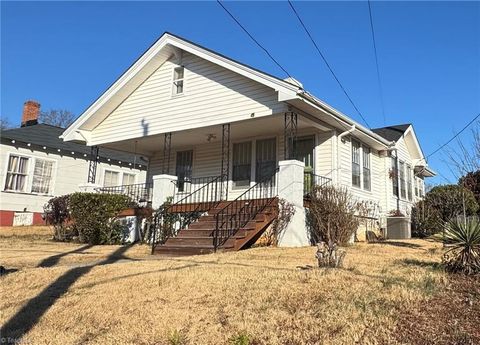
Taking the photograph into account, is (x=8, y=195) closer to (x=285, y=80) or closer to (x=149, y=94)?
(x=149, y=94)

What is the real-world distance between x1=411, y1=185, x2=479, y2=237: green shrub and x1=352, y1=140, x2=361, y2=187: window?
3.33 meters

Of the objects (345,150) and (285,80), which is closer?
(285,80)

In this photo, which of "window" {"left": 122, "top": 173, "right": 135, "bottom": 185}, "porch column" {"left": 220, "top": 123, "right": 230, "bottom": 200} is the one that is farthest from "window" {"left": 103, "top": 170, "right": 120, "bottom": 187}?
"porch column" {"left": 220, "top": 123, "right": 230, "bottom": 200}

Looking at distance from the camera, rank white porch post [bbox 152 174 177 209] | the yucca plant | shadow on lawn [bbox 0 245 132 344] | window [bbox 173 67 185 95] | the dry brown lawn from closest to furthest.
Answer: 1. the dry brown lawn
2. shadow on lawn [bbox 0 245 132 344]
3. the yucca plant
4. white porch post [bbox 152 174 177 209]
5. window [bbox 173 67 185 95]

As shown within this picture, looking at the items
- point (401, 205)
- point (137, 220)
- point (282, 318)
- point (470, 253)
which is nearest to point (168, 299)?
point (282, 318)

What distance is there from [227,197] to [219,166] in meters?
1.69

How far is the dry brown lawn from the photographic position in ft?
16.4

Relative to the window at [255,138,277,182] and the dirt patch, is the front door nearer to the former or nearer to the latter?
the window at [255,138,277,182]

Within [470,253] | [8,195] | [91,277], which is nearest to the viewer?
[470,253]

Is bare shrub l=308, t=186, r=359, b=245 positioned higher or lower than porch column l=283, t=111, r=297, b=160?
lower

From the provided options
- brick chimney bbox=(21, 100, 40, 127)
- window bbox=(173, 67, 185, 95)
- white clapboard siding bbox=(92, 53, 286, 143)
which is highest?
brick chimney bbox=(21, 100, 40, 127)

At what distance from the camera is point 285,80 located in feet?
44.1

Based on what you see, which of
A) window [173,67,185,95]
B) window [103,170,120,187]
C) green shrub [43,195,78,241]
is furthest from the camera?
window [103,170,120,187]

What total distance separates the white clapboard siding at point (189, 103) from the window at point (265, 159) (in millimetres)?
2294
